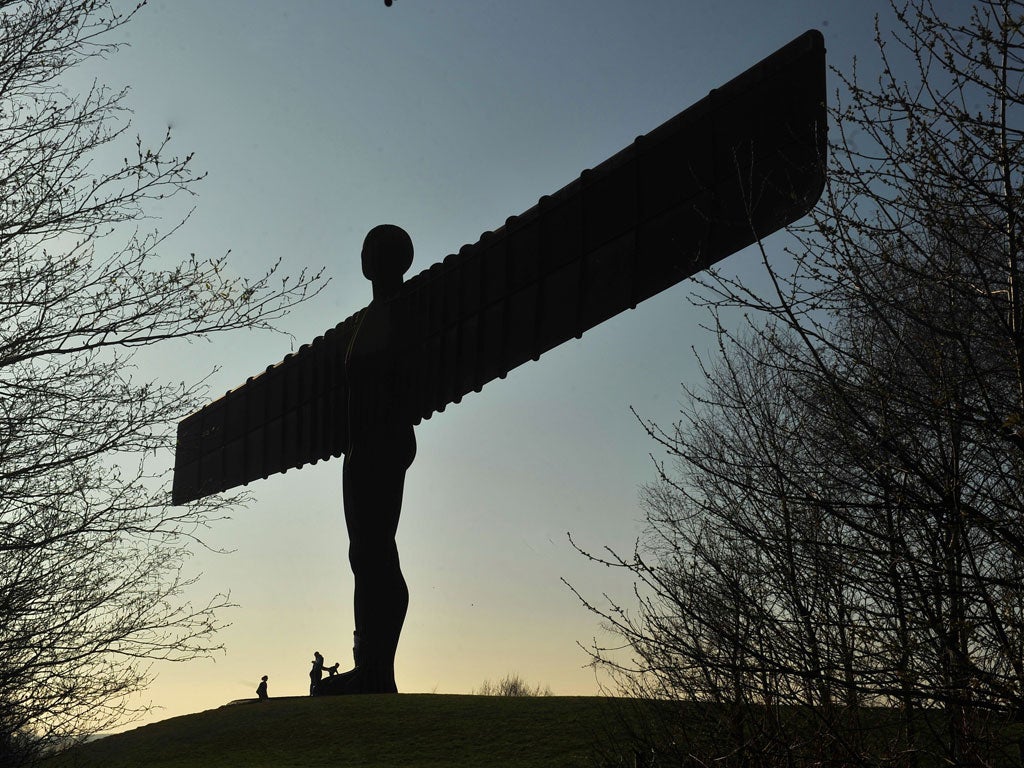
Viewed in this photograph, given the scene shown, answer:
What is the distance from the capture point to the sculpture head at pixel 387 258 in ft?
39.9

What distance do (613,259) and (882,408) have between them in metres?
4.77

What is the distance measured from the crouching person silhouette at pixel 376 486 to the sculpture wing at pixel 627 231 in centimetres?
48

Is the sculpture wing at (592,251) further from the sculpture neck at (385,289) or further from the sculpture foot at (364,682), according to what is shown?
the sculpture foot at (364,682)

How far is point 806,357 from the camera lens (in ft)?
14.7

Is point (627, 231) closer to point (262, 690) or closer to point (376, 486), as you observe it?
point (376, 486)

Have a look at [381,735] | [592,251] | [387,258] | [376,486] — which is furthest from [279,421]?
[592,251]

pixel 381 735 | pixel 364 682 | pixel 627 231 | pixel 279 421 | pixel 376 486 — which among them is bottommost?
pixel 381 735

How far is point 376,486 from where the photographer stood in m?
11.6

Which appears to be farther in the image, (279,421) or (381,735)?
(279,421)

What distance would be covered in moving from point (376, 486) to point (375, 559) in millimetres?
863

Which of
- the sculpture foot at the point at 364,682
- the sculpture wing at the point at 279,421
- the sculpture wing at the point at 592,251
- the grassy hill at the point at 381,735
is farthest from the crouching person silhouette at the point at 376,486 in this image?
the sculpture wing at the point at 279,421

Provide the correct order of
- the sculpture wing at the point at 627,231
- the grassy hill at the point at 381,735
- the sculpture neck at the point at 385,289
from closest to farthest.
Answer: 1. the sculpture wing at the point at 627,231
2. the grassy hill at the point at 381,735
3. the sculpture neck at the point at 385,289

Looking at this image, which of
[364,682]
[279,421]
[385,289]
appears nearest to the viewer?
[364,682]

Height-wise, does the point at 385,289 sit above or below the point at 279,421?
above
